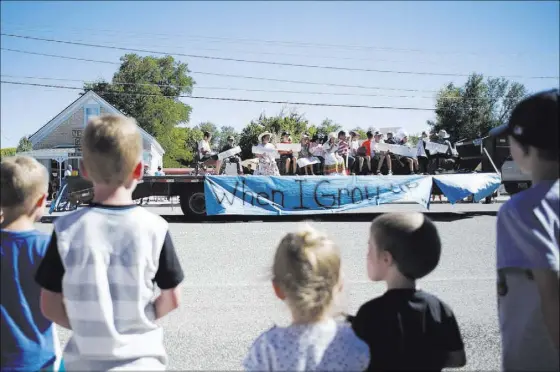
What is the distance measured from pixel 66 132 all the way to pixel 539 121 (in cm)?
3877

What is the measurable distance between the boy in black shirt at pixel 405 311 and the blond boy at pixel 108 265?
0.83 metres

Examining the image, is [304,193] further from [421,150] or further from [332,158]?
[421,150]

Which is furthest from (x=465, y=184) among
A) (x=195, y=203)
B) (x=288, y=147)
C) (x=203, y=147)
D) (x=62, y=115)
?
(x=62, y=115)

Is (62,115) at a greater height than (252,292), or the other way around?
(62,115)

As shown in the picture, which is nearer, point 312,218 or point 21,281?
point 21,281

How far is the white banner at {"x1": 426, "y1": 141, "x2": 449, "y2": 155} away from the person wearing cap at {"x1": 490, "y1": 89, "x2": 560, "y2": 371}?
1431 cm

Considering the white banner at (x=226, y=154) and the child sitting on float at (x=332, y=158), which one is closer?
the white banner at (x=226, y=154)

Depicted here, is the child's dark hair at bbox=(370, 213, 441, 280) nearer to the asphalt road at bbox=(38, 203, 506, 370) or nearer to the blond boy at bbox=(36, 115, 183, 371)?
the asphalt road at bbox=(38, 203, 506, 370)

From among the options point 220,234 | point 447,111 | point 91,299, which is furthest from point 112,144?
point 447,111

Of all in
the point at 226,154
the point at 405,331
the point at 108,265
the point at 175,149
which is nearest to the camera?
the point at 108,265

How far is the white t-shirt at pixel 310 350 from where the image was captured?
5.31 feet

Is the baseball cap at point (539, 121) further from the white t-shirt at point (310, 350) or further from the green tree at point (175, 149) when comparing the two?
the green tree at point (175, 149)

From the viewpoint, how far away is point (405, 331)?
1.84 metres

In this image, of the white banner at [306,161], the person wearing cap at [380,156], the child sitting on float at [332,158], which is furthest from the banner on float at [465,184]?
the white banner at [306,161]
